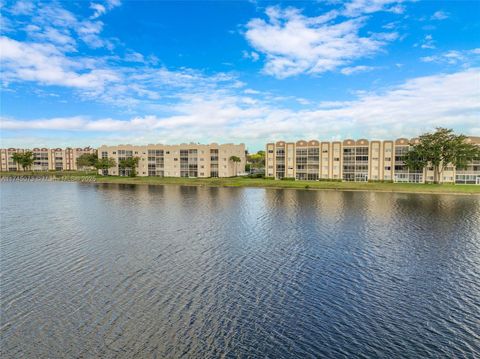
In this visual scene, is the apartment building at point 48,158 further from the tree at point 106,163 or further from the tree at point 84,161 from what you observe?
the tree at point 106,163

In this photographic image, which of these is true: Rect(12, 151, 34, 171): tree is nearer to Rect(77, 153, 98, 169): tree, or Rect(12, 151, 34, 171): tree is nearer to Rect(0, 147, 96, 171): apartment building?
Rect(0, 147, 96, 171): apartment building

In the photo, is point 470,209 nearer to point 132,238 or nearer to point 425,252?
point 425,252

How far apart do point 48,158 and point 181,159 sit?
103203 mm

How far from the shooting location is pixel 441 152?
9150 cm

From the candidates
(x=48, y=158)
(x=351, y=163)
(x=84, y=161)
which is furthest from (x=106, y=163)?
(x=351, y=163)

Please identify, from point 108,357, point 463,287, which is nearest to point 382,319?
point 463,287

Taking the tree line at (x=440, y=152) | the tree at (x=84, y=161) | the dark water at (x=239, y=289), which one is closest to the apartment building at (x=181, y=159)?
the tree at (x=84, y=161)

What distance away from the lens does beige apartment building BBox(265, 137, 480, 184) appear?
99438 mm

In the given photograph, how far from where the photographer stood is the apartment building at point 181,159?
128 meters

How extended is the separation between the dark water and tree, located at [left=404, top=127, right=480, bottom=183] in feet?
169

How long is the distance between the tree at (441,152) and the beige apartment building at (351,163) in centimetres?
450

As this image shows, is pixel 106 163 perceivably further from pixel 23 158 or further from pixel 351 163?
pixel 351 163

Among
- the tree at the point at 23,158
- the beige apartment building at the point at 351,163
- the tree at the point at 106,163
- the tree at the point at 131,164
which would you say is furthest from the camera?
the tree at the point at 23,158

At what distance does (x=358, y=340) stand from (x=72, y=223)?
4090 cm
